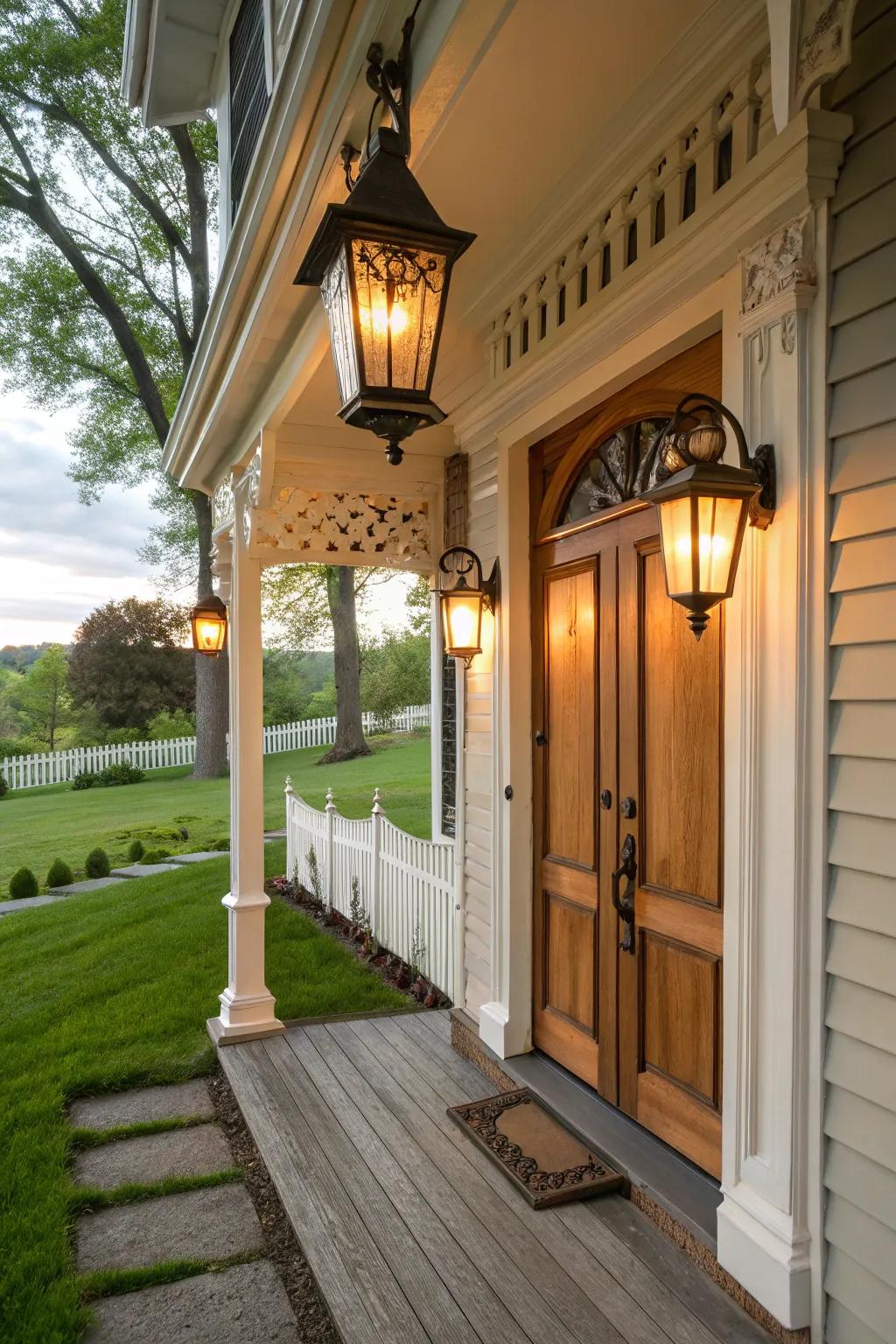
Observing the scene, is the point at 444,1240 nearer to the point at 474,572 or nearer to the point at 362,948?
the point at 474,572

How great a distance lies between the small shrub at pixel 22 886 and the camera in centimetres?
812

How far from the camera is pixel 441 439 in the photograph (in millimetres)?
4031

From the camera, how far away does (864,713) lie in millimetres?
1645

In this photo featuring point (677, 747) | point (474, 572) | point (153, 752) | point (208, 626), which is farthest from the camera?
point (153, 752)

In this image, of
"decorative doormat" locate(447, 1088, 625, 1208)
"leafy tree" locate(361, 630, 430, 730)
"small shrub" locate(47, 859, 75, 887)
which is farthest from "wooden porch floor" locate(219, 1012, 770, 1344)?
"leafy tree" locate(361, 630, 430, 730)

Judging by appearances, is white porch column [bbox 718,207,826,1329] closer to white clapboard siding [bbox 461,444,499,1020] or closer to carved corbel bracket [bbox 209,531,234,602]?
white clapboard siding [bbox 461,444,499,1020]

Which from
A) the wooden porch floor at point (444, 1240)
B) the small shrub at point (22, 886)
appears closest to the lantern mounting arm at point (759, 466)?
the wooden porch floor at point (444, 1240)

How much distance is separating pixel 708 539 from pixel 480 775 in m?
2.10

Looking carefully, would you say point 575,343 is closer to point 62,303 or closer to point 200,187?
point 200,187

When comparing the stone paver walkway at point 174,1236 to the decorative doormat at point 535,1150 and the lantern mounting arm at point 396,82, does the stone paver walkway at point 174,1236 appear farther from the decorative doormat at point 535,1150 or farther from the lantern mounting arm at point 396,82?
the lantern mounting arm at point 396,82

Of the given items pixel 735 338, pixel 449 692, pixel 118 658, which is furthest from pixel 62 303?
pixel 735 338

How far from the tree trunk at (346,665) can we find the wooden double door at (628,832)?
11010mm

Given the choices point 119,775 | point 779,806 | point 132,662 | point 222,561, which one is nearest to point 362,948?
point 222,561

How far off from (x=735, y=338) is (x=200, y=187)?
10758 millimetres
